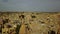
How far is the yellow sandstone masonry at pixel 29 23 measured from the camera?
1.87m

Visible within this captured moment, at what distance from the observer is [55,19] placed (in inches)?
75.7

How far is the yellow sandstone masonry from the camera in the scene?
6.14ft

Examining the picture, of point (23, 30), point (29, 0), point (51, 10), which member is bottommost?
point (23, 30)

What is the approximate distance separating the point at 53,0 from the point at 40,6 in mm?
226

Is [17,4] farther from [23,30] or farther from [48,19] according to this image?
[48,19]

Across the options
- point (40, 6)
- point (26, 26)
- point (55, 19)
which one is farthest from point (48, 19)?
point (26, 26)

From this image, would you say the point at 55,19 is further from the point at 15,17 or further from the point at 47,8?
the point at 15,17

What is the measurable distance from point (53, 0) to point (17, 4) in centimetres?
58

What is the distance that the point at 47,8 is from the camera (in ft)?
6.33

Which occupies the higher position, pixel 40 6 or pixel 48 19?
pixel 40 6

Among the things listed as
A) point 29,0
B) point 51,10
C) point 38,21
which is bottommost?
point 38,21

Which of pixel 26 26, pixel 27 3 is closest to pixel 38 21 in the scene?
pixel 26 26

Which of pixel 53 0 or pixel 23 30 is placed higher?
pixel 53 0

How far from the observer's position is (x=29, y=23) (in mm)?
1915
